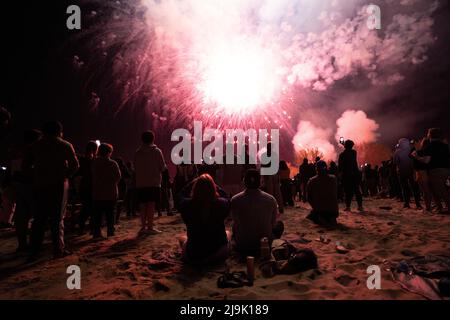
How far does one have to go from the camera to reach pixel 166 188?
10.1 metres

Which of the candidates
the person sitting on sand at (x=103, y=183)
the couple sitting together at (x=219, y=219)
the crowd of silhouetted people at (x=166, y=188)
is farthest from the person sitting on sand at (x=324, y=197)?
the person sitting on sand at (x=103, y=183)

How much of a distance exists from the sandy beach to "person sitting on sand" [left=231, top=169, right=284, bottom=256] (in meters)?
0.33

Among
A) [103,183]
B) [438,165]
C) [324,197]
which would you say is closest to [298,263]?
[324,197]

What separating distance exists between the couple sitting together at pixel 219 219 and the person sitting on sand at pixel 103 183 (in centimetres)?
228

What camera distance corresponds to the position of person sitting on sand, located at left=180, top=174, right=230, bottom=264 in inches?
154

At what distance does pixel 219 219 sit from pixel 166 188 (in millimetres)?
6419

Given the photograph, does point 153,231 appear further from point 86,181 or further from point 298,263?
point 298,263

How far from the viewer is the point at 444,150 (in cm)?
707

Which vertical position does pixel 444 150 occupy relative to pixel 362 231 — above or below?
above

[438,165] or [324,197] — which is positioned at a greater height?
[438,165]

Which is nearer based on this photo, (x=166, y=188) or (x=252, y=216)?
(x=252, y=216)

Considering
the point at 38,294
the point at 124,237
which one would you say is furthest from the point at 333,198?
the point at 38,294
